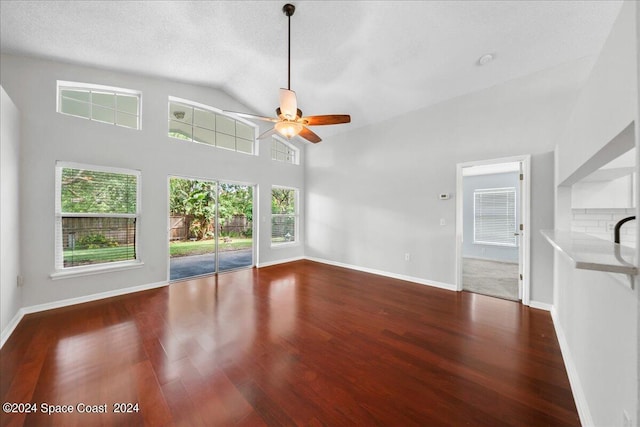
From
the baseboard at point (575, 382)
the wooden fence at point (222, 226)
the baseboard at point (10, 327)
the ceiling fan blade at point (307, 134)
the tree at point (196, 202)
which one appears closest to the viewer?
the baseboard at point (575, 382)

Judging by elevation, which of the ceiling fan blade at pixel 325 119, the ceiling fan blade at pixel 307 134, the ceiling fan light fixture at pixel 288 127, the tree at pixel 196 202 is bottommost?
the tree at pixel 196 202

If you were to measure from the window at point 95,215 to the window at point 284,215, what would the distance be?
108 inches

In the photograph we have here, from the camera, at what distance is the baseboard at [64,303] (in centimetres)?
253

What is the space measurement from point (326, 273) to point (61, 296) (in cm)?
413

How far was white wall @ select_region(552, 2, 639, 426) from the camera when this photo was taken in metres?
0.91

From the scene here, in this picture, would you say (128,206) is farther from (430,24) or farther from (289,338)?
(430,24)

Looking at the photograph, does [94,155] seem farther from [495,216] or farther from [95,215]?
[495,216]

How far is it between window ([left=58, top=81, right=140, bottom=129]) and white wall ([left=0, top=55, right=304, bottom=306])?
129mm

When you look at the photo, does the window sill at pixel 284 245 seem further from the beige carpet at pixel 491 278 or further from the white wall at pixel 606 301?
the white wall at pixel 606 301

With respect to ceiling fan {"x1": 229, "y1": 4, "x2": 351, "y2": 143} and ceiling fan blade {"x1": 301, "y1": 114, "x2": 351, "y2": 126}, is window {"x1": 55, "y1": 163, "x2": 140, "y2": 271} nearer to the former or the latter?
ceiling fan {"x1": 229, "y1": 4, "x2": 351, "y2": 143}

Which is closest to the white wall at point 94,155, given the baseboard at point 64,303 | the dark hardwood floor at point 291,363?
the baseboard at point 64,303

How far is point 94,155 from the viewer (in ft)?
11.4

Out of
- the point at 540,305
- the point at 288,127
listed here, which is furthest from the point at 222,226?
the point at 540,305

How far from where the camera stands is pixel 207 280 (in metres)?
4.46
